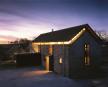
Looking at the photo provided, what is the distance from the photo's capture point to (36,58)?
29812 millimetres

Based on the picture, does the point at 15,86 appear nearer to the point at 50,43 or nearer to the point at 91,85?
the point at 91,85

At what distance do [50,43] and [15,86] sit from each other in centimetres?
1039

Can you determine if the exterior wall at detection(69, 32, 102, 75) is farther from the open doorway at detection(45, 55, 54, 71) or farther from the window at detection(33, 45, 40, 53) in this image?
the window at detection(33, 45, 40, 53)

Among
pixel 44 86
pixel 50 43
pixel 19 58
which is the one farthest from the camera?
pixel 19 58

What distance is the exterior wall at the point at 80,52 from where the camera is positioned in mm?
20641

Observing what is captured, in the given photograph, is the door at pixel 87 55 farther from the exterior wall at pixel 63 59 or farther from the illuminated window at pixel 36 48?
the illuminated window at pixel 36 48

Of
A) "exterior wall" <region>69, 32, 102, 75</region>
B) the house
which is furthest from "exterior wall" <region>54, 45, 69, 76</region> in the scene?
"exterior wall" <region>69, 32, 102, 75</region>

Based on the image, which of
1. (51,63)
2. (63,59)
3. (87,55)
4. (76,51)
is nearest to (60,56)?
(63,59)

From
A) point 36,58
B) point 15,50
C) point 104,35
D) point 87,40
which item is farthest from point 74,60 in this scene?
point 104,35

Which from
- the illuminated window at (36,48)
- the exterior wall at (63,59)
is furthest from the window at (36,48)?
the exterior wall at (63,59)

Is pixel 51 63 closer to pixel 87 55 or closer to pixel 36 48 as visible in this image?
pixel 87 55

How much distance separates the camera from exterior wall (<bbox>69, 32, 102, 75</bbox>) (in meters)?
20.6

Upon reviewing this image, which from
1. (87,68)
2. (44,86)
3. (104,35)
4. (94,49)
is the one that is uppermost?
(104,35)

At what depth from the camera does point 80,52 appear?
835 inches
